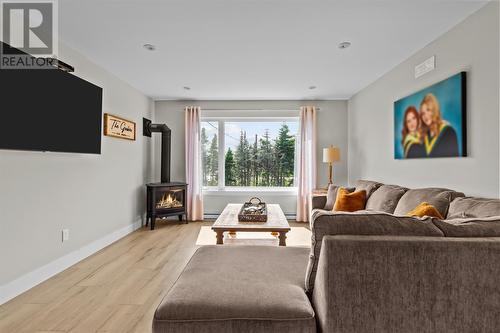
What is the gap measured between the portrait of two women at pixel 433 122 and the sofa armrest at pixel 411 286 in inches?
67.7

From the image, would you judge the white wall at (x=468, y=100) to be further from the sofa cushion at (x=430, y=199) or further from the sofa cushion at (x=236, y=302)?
the sofa cushion at (x=236, y=302)

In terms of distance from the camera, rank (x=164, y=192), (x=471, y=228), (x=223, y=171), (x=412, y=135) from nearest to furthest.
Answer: (x=471, y=228)
(x=412, y=135)
(x=164, y=192)
(x=223, y=171)

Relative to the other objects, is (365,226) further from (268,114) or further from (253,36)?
(268,114)

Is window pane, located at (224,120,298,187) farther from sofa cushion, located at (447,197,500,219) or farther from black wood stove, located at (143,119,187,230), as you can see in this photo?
sofa cushion, located at (447,197,500,219)

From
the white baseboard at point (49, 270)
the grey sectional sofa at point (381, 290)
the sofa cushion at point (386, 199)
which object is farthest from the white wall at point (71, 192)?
the sofa cushion at point (386, 199)

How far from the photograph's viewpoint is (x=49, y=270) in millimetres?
2766

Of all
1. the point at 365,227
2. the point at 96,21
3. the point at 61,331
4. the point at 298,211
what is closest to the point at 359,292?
the point at 365,227

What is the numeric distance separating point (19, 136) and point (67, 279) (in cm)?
144

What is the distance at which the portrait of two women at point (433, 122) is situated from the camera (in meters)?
2.50

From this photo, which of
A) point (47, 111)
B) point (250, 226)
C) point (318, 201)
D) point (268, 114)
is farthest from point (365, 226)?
point (268, 114)

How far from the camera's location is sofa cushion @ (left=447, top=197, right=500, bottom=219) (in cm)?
186

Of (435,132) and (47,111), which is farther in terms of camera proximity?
(435,132)

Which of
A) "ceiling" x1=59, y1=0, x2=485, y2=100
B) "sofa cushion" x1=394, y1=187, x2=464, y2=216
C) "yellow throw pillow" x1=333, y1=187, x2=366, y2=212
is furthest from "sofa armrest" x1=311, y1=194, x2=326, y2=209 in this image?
"ceiling" x1=59, y1=0, x2=485, y2=100

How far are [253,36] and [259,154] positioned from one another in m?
3.15
